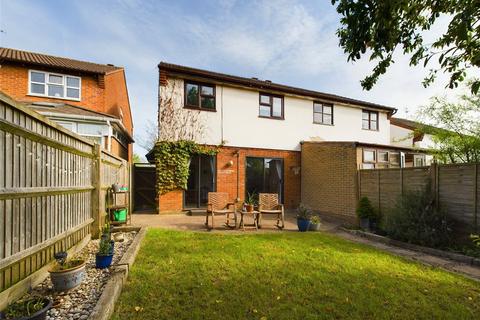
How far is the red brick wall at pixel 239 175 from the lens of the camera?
1040 cm

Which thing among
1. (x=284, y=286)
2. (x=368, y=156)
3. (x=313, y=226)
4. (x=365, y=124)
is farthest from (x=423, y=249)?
(x=365, y=124)

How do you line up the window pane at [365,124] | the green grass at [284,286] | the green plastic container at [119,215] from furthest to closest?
1. the window pane at [365,124]
2. the green plastic container at [119,215]
3. the green grass at [284,286]

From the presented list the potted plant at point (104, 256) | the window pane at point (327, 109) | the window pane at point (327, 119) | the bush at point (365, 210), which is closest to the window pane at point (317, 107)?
the window pane at point (327, 109)

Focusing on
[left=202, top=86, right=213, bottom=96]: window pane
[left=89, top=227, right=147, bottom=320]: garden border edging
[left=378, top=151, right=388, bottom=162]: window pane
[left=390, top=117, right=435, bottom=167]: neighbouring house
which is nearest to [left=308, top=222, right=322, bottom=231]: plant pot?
[left=378, top=151, right=388, bottom=162]: window pane

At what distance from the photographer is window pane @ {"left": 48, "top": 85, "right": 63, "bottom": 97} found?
12.5 m

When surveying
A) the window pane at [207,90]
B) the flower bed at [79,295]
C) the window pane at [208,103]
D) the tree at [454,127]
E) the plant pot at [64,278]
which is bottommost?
the flower bed at [79,295]

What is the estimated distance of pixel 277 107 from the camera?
1255 centimetres

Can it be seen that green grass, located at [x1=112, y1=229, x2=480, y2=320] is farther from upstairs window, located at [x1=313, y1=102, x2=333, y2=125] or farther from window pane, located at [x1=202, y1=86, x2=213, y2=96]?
upstairs window, located at [x1=313, y1=102, x2=333, y2=125]

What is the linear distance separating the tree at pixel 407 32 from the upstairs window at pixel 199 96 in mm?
8123

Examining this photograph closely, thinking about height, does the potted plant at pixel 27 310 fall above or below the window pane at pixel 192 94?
below

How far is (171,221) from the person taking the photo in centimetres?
870

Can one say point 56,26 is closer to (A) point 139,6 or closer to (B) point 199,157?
(A) point 139,6

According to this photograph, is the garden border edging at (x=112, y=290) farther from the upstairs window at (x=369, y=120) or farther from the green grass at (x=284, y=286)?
the upstairs window at (x=369, y=120)

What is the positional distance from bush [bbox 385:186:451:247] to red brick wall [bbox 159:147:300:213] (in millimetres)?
5564
